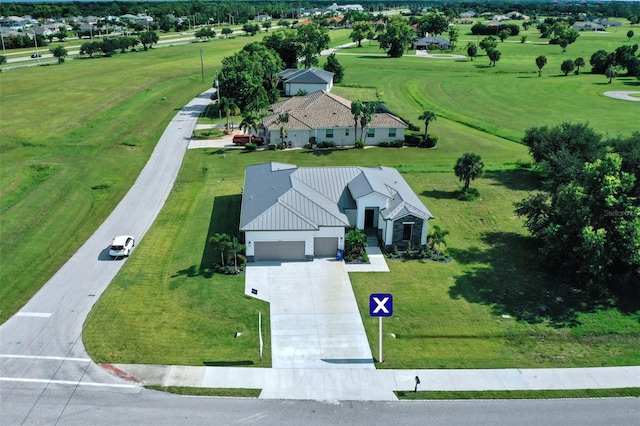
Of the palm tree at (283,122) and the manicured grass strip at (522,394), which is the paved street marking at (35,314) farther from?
the palm tree at (283,122)

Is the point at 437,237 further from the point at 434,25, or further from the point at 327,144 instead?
the point at 434,25

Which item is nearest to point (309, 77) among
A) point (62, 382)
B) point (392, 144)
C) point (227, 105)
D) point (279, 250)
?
point (227, 105)

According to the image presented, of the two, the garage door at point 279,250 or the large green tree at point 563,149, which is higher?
the large green tree at point 563,149

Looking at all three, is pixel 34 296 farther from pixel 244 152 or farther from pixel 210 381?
pixel 244 152

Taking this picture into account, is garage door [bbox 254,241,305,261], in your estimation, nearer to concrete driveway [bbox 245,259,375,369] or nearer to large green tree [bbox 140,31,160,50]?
concrete driveway [bbox 245,259,375,369]

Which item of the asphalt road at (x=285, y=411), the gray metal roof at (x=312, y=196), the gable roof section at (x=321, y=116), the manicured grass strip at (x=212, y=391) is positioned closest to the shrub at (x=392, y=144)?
the gable roof section at (x=321, y=116)

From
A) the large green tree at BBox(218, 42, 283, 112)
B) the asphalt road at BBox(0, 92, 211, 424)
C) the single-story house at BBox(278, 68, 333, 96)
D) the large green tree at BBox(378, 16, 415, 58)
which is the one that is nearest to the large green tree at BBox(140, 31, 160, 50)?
the large green tree at BBox(378, 16, 415, 58)
